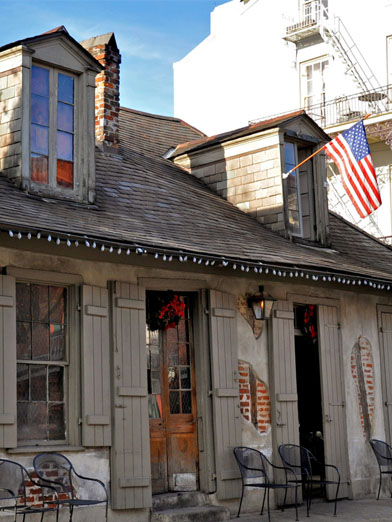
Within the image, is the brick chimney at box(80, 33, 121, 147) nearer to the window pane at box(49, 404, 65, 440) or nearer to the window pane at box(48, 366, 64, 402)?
the window pane at box(48, 366, 64, 402)

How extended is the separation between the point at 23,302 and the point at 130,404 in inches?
59.8

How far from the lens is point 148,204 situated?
11383mm

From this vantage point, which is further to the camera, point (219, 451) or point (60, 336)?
point (219, 451)

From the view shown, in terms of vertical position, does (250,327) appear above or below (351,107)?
below

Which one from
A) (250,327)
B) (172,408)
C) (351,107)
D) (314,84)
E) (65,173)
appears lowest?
(172,408)

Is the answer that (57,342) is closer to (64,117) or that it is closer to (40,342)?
(40,342)

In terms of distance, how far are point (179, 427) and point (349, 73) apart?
13.9 meters

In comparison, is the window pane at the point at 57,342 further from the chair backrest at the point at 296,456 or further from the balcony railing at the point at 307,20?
the balcony railing at the point at 307,20

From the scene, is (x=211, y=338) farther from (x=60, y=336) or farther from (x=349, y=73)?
→ (x=349, y=73)

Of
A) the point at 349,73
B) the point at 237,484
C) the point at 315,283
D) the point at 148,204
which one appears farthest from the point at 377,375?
the point at 349,73

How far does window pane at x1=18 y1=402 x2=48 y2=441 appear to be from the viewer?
902 centimetres

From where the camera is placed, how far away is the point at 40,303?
9.37 meters

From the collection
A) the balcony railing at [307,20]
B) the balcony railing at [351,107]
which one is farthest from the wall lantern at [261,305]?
the balcony railing at [307,20]

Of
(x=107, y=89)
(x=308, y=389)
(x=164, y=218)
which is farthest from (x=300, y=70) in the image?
(x=164, y=218)
